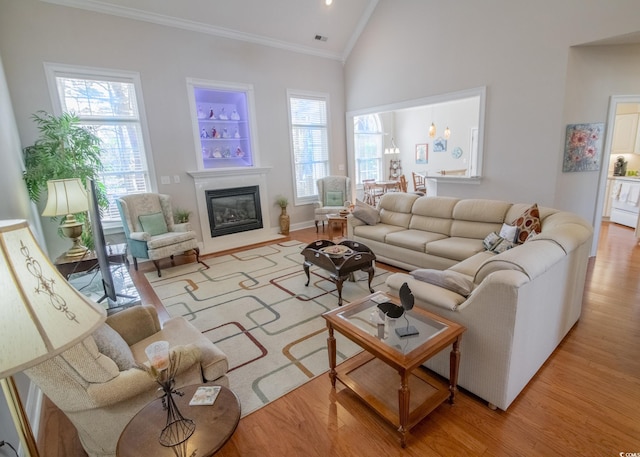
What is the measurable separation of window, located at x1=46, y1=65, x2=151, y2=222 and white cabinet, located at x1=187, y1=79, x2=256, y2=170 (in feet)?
2.96

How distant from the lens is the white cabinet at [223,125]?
5.48 metres

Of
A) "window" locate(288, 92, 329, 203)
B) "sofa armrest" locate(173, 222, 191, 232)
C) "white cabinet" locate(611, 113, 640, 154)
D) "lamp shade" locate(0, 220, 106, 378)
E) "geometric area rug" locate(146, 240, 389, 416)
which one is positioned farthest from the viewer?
"window" locate(288, 92, 329, 203)

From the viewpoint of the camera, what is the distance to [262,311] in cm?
335

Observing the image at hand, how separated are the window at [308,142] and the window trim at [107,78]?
8.82ft

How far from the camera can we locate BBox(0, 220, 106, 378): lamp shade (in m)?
0.74

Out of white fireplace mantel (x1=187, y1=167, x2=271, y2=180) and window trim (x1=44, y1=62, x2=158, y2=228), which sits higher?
window trim (x1=44, y1=62, x2=158, y2=228)

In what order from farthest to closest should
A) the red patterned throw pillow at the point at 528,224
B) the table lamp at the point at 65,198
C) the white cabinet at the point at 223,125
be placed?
the white cabinet at the point at 223,125
the red patterned throw pillow at the point at 528,224
the table lamp at the point at 65,198

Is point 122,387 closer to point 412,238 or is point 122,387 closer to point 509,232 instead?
point 412,238

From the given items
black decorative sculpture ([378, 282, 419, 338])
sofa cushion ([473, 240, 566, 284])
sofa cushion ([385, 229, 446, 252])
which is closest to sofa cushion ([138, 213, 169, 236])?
sofa cushion ([385, 229, 446, 252])

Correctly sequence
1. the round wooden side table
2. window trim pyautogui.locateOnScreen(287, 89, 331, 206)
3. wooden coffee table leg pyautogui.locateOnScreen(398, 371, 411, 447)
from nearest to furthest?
the round wooden side table, wooden coffee table leg pyautogui.locateOnScreen(398, 371, 411, 447), window trim pyautogui.locateOnScreen(287, 89, 331, 206)

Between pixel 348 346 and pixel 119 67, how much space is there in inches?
196

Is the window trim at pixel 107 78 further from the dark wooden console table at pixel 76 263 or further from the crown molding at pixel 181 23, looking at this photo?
the dark wooden console table at pixel 76 263

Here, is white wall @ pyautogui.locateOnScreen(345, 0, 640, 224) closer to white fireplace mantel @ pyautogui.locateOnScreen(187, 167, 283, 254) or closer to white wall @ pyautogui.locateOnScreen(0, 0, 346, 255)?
white wall @ pyautogui.locateOnScreen(0, 0, 346, 255)

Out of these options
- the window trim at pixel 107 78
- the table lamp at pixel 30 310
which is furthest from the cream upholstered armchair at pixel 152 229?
the table lamp at pixel 30 310
